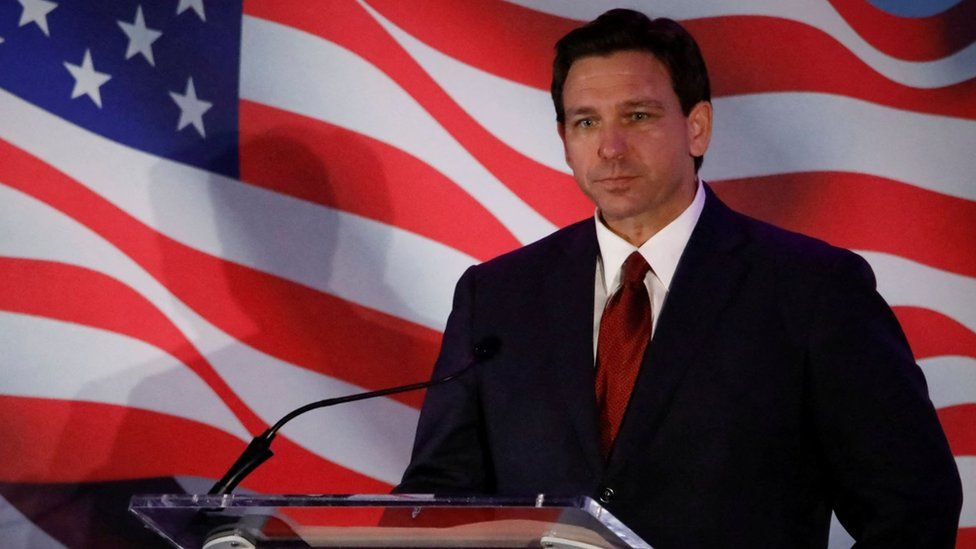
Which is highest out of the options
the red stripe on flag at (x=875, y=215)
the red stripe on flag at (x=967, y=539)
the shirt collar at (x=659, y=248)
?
the red stripe on flag at (x=875, y=215)

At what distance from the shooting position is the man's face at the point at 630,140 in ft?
6.97

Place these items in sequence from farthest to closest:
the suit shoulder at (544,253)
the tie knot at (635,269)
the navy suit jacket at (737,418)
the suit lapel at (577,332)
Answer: the suit shoulder at (544,253), the tie knot at (635,269), the suit lapel at (577,332), the navy suit jacket at (737,418)

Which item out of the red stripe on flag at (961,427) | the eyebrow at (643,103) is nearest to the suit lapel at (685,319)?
the eyebrow at (643,103)

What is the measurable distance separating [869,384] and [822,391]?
72 millimetres

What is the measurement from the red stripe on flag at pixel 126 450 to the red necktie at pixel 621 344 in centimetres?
106

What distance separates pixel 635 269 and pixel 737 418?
0.34m

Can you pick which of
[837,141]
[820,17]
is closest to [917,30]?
[820,17]

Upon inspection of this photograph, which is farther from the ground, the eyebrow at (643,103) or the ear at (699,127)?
the ear at (699,127)

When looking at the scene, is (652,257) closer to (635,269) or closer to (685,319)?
(635,269)

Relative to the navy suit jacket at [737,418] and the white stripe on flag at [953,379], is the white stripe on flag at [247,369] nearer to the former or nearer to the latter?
the navy suit jacket at [737,418]

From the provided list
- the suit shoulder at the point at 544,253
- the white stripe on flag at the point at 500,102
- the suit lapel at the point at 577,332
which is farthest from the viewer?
the white stripe on flag at the point at 500,102

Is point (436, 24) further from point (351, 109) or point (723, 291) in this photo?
point (723, 291)

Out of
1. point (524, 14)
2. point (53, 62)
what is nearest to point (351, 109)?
point (524, 14)

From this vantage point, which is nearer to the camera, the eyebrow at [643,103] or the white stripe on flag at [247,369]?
the eyebrow at [643,103]
